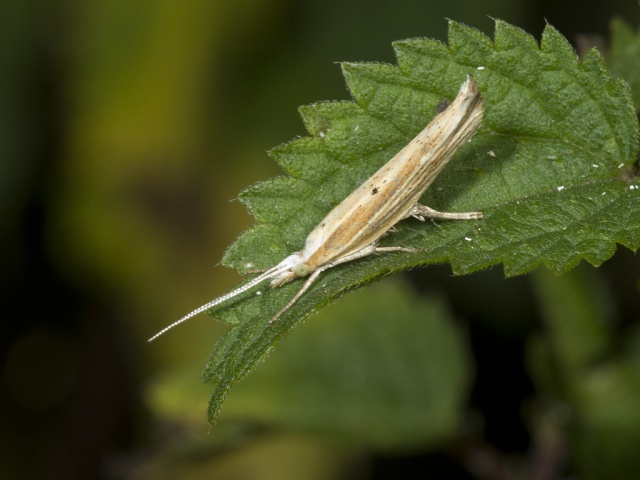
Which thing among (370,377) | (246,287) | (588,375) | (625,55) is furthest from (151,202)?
(625,55)

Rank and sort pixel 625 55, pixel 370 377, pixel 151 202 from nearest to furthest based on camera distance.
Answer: pixel 625 55 → pixel 370 377 → pixel 151 202

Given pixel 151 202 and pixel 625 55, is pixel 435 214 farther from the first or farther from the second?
pixel 151 202

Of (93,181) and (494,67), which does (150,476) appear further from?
(494,67)

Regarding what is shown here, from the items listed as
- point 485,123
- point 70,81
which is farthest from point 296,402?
point 70,81

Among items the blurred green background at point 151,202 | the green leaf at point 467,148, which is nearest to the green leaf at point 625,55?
the green leaf at point 467,148

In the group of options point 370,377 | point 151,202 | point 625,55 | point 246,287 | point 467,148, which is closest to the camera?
point 246,287

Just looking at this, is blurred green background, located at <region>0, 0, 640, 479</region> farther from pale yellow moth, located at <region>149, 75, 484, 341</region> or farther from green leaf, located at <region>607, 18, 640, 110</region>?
pale yellow moth, located at <region>149, 75, 484, 341</region>

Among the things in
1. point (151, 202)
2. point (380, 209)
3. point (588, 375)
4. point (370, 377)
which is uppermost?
point (380, 209)

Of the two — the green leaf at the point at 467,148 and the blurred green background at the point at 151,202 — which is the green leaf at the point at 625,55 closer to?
the green leaf at the point at 467,148
